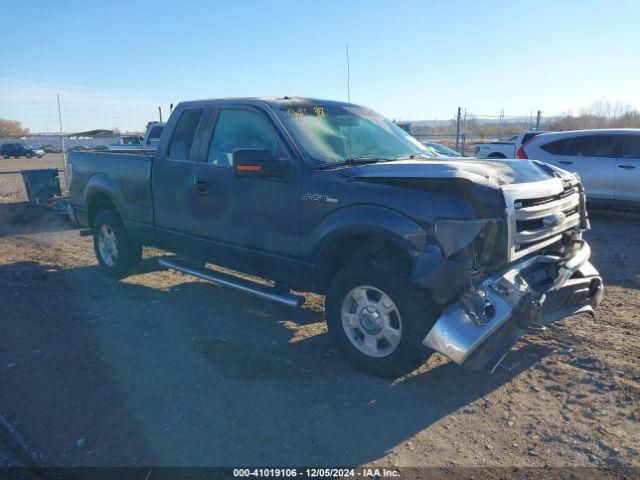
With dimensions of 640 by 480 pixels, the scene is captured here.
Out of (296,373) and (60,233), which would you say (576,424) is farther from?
(60,233)

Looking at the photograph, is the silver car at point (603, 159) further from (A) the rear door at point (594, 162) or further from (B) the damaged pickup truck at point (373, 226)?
(B) the damaged pickup truck at point (373, 226)

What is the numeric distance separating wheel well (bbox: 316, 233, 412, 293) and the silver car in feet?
24.8

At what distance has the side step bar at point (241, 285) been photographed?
4488mm

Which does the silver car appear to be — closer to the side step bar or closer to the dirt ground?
the dirt ground

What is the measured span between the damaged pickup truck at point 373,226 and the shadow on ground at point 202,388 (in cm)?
39

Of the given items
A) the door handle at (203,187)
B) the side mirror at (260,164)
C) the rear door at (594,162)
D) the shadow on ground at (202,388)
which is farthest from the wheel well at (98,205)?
the rear door at (594,162)

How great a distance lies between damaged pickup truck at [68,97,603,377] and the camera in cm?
360

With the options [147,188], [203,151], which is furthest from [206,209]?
[147,188]

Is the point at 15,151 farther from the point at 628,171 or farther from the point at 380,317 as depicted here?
the point at 380,317

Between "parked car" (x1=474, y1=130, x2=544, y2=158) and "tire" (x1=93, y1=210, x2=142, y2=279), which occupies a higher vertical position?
"parked car" (x1=474, y1=130, x2=544, y2=158)

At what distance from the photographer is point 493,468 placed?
2984 mm

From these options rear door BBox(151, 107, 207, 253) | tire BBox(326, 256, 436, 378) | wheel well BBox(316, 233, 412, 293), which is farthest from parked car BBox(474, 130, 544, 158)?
tire BBox(326, 256, 436, 378)

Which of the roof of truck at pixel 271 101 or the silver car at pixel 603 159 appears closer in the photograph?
the roof of truck at pixel 271 101

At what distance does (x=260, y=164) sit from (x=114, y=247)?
125 inches
